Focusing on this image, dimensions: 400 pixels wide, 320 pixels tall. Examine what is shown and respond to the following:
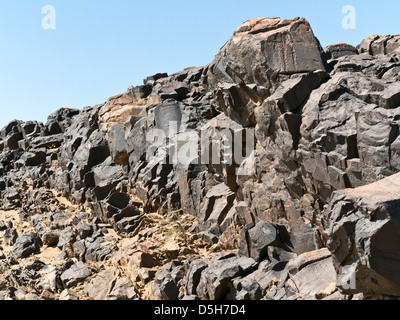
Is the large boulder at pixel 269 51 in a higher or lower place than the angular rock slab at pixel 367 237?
higher

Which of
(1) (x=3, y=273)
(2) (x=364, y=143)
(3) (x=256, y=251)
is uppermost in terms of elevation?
(2) (x=364, y=143)

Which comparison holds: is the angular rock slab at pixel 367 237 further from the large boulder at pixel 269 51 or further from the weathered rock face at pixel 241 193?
the large boulder at pixel 269 51

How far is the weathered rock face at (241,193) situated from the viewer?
11.2 meters

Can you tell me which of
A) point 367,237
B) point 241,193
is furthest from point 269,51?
point 367,237

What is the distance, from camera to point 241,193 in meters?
18.5

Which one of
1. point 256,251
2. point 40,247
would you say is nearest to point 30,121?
point 40,247

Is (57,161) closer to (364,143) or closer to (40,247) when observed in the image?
(40,247)

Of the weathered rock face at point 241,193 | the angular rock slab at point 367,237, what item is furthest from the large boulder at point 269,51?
the angular rock slab at point 367,237

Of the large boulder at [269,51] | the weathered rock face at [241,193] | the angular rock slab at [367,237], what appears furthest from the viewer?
the large boulder at [269,51]

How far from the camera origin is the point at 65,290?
1761cm

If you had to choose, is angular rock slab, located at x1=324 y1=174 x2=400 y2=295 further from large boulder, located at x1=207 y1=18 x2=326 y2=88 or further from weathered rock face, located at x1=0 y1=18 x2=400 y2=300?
large boulder, located at x1=207 y1=18 x2=326 y2=88

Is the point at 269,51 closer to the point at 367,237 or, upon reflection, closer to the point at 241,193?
the point at 241,193
